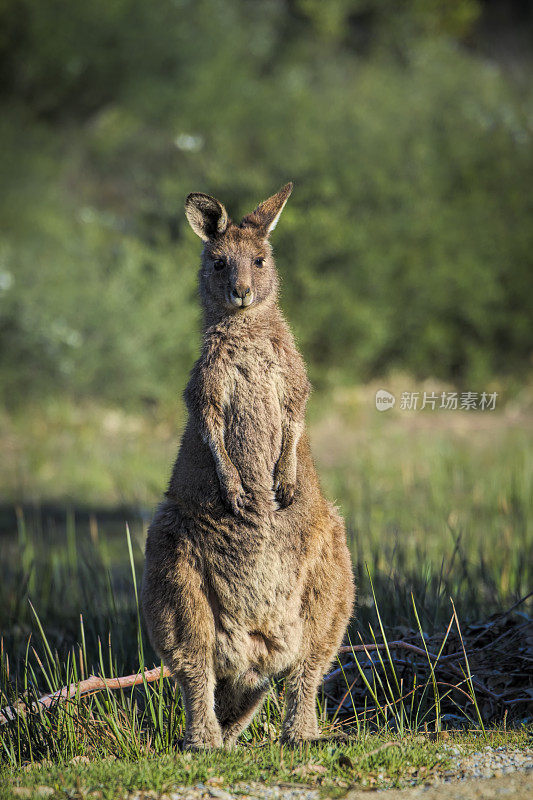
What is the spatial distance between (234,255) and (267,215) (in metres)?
0.20

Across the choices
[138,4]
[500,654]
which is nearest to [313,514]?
[500,654]

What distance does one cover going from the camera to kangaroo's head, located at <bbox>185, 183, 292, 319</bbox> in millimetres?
3029

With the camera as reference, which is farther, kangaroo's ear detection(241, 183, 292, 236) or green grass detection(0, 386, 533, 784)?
kangaroo's ear detection(241, 183, 292, 236)

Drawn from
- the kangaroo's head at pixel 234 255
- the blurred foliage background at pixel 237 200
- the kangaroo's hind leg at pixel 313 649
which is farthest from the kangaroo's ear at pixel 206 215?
the blurred foliage background at pixel 237 200

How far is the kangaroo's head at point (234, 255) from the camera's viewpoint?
9.94 ft

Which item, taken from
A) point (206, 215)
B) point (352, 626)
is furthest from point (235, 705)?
point (206, 215)

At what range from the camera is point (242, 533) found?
9.72 ft

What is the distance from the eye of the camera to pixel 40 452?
10.6 m

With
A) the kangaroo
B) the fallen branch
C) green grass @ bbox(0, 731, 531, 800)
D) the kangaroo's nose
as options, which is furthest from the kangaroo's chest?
green grass @ bbox(0, 731, 531, 800)

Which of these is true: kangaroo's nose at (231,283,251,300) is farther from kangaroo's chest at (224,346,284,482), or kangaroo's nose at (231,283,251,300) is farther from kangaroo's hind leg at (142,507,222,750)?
kangaroo's hind leg at (142,507,222,750)

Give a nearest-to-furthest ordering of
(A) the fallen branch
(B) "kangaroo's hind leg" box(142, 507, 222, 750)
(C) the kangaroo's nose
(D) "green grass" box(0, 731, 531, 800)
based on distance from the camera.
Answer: (D) "green grass" box(0, 731, 531, 800)
(B) "kangaroo's hind leg" box(142, 507, 222, 750)
(C) the kangaroo's nose
(A) the fallen branch

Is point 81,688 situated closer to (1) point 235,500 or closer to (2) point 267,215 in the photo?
(1) point 235,500

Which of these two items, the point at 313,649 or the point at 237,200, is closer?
the point at 313,649

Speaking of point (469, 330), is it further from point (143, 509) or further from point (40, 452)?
point (143, 509)
